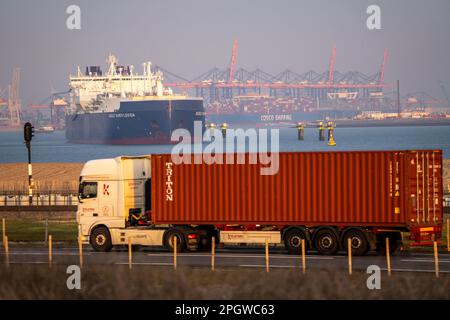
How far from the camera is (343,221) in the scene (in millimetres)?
29891

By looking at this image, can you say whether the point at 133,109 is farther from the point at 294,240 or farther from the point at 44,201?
the point at 294,240

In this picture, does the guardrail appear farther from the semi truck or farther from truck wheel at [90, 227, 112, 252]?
the semi truck

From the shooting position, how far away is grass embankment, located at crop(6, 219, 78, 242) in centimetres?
3949

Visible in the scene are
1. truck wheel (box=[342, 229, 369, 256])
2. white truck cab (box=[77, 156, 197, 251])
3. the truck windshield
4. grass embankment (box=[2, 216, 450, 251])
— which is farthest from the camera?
grass embankment (box=[2, 216, 450, 251])

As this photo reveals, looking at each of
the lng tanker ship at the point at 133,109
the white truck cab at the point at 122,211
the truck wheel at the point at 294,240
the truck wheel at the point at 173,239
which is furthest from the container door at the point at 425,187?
the lng tanker ship at the point at 133,109

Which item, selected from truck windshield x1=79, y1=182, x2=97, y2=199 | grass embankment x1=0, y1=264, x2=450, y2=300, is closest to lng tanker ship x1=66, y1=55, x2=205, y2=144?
truck windshield x1=79, y1=182, x2=97, y2=199

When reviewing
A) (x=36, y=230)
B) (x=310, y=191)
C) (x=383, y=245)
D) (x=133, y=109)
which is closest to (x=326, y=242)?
(x=310, y=191)

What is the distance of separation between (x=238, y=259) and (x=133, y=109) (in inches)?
6011

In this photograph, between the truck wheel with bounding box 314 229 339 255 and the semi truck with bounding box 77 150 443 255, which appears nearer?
the semi truck with bounding box 77 150 443 255

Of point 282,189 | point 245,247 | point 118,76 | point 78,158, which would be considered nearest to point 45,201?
point 245,247

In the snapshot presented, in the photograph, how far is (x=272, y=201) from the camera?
30.8 metres

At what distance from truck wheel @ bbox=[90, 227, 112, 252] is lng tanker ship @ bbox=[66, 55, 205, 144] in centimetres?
14799

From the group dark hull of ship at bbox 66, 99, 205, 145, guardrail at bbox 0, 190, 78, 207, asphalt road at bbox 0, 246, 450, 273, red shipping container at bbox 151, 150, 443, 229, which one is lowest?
asphalt road at bbox 0, 246, 450, 273

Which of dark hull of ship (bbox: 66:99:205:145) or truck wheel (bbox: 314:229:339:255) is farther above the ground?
dark hull of ship (bbox: 66:99:205:145)
